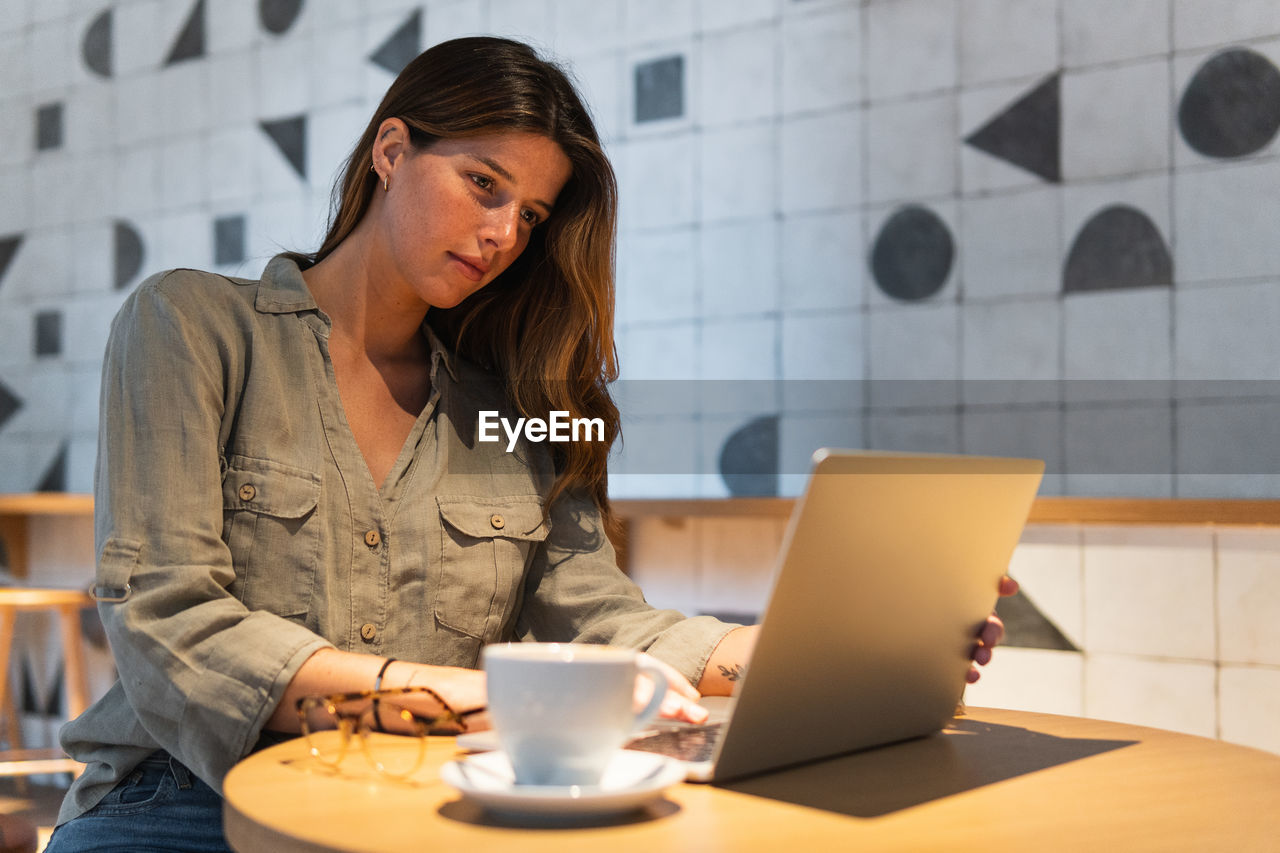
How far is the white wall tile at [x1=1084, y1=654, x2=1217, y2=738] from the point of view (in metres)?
2.16

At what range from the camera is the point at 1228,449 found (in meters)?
2.22

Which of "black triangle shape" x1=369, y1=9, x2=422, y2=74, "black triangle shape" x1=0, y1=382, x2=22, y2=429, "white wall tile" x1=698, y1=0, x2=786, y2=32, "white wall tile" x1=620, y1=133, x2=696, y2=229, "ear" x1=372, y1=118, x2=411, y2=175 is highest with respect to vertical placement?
"black triangle shape" x1=369, y1=9, x2=422, y2=74

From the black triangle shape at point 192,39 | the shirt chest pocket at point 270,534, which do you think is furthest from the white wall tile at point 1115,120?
the black triangle shape at point 192,39

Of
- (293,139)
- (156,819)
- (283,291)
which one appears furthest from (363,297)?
(293,139)

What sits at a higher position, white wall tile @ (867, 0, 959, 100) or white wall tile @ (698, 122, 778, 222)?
white wall tile @ (867, 0, 959, 100)

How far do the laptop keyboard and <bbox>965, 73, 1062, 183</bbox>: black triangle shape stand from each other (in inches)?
71.5

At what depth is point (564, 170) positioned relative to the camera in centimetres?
143

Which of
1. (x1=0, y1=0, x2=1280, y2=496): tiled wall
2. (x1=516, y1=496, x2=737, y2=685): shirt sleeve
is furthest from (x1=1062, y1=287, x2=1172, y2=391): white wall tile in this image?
(x1=516, y1=496, x2=737, y2=685): shirt sleeve

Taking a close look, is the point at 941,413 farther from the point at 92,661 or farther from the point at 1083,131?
the point at 92,661

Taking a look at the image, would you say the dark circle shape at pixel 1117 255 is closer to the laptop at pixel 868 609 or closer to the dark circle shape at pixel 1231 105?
the dark circle shape at pixel 1231 105

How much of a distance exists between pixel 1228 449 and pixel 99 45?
3.47m

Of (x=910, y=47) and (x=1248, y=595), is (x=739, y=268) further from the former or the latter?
(x=1248, y=595)

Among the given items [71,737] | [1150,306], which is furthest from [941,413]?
[71,737]

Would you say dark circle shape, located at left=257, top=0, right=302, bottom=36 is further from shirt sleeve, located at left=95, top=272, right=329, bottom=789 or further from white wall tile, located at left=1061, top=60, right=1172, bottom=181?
shirt sleeve, located at left=95, top=272, right=329, bottom=789
